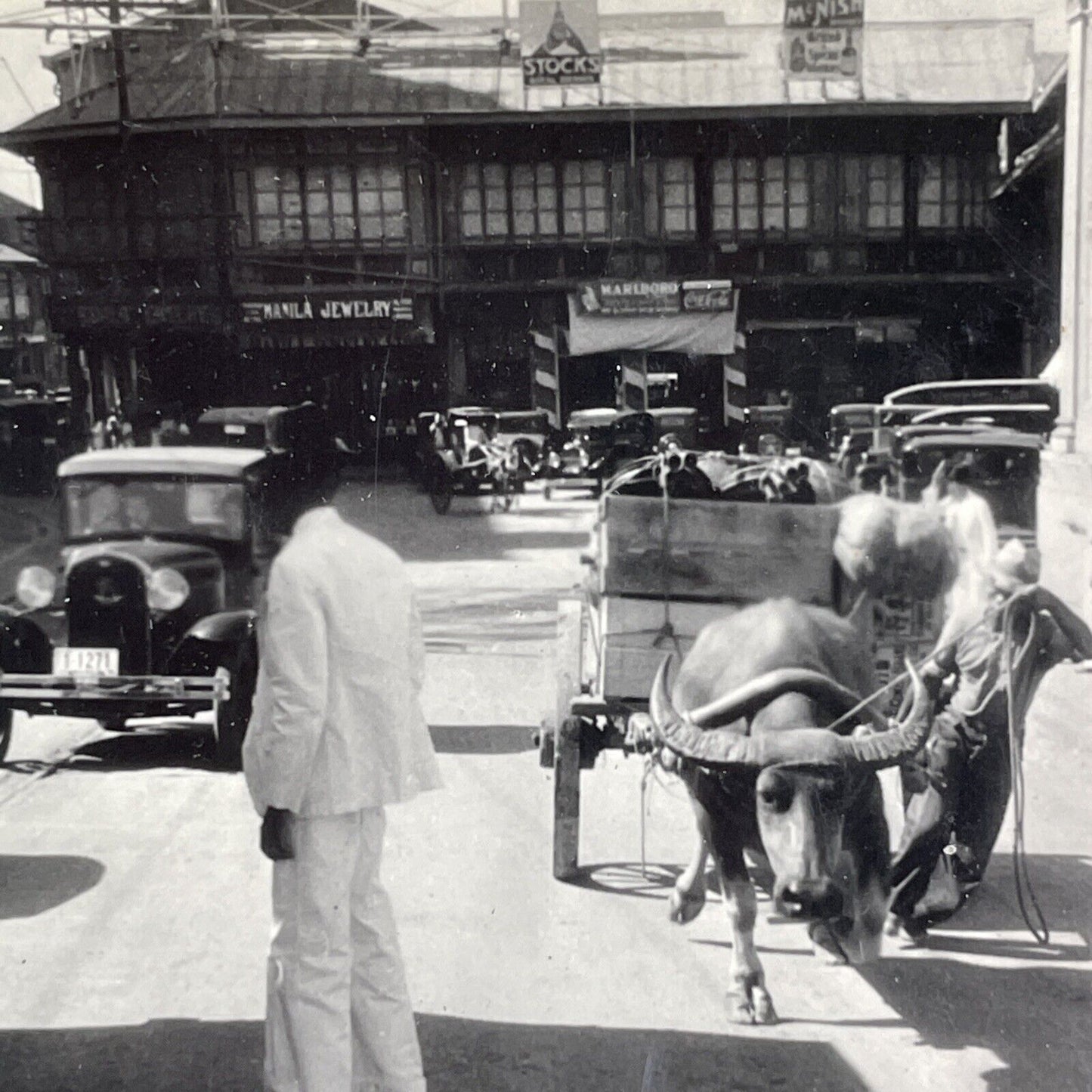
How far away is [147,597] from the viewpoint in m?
6.32

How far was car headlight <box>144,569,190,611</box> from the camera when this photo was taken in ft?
20.6

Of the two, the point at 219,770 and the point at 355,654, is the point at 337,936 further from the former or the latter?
the point at 219,770

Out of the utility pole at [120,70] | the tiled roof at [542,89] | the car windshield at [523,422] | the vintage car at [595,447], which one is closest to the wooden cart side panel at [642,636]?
the vintage car at [595,447]

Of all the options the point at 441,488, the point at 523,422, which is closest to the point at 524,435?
the point at 523,422

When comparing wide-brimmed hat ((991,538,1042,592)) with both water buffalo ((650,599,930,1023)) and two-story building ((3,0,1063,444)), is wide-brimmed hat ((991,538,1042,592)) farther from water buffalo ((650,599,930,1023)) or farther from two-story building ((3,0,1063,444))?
two-story building ((3,0,1063,444))

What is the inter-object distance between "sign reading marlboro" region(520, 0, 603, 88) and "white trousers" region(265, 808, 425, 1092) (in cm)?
326

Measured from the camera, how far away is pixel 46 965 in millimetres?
5172

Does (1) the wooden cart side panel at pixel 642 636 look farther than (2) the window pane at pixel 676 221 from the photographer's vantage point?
No

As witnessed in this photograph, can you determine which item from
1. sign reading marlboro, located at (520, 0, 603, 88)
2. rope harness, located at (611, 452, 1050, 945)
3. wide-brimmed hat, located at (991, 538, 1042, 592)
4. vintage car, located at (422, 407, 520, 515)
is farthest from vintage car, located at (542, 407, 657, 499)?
wide-brimmed hat, located at (991, 538, 1042, 592)

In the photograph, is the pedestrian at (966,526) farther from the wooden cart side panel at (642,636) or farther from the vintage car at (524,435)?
the vintage car at (524,435)

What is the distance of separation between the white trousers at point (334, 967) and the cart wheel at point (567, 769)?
177 centimetres

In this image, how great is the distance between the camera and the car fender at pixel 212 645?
6066 mm

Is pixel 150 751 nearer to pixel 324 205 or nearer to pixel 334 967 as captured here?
pixel 324 205

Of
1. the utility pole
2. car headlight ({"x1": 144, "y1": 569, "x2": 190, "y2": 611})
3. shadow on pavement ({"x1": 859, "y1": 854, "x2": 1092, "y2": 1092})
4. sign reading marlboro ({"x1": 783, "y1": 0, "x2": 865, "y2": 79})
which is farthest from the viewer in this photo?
car headlight ({"x1": 144, "y1": 569, "x2": 190, "y2": 611})
